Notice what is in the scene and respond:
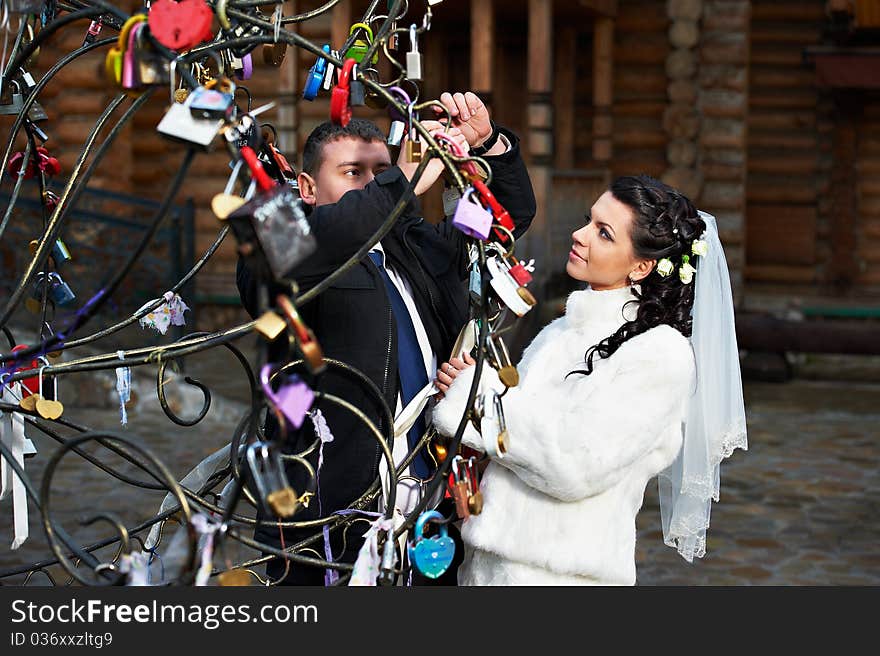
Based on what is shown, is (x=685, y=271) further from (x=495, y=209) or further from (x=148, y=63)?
(x=148, y=63)

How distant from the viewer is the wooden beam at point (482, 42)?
30.5 feet

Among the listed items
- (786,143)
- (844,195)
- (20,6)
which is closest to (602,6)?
(786,143)

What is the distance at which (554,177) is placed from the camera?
9.92 meters

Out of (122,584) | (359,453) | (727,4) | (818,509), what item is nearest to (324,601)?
(122,584)

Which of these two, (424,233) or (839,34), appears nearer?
(424,233)

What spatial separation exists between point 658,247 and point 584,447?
1.59 feet

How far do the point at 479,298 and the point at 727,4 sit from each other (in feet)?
34.2

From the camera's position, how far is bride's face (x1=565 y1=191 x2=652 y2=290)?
240cm

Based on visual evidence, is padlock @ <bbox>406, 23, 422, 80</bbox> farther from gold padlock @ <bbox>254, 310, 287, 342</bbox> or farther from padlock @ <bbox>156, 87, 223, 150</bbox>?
gold padlock @ <bbox>254, 310, 287, 342</bbox>

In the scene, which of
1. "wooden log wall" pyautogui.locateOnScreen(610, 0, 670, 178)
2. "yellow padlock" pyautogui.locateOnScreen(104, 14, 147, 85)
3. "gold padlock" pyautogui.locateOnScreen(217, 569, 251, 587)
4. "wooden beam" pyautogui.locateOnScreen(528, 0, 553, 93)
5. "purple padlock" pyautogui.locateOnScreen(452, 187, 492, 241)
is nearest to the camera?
"yellow padlock" pyautogui.locateOnScreen(104, 14, 147, 85)

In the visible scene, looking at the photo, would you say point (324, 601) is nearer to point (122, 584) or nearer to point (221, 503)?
point (122, 584)

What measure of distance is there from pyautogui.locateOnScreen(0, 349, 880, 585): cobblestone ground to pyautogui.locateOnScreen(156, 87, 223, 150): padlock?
2.27 metres

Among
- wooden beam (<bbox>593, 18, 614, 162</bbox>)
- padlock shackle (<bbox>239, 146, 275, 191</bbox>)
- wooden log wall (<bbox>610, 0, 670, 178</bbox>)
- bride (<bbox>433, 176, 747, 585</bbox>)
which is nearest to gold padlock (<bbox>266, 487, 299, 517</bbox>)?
padlock shackle (<bbox>239, 146, 275, 191</bbox>)

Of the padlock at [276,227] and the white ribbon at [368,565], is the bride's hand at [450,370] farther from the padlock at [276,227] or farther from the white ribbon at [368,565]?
the padlock at [276,227]
